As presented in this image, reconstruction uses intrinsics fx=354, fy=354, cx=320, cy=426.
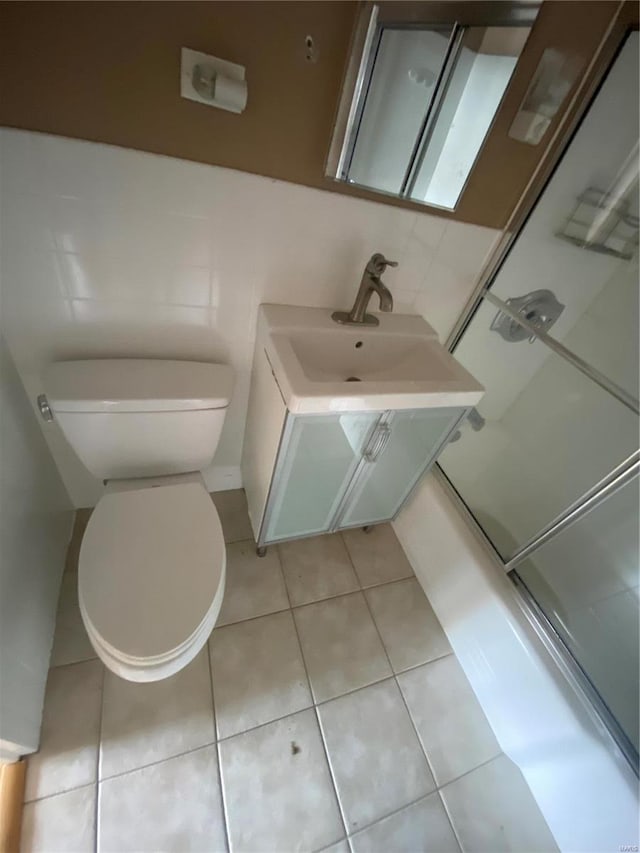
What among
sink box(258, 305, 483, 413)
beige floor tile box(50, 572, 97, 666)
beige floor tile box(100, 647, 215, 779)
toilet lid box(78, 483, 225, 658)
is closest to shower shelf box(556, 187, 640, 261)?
sink box(258, 305, 483, 413)

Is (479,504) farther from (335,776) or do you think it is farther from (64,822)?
(64,822)

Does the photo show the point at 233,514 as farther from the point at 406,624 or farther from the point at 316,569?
the point at 406,624

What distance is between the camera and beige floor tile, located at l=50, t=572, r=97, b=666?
107 cm

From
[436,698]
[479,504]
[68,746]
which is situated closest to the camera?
[68,746]

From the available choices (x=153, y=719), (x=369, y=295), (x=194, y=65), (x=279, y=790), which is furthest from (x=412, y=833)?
(x=194, y=65)

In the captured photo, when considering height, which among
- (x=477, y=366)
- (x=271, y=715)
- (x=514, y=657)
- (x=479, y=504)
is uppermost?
(x=477, y=366)

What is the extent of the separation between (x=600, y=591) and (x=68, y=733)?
73.9 inches

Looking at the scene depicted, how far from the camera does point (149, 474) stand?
108cm

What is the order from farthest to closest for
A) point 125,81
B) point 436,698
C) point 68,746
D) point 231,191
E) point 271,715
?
1. point 436,698
2. point 271,715
3. point 68,746
4. point 231,191
5. point 125,81

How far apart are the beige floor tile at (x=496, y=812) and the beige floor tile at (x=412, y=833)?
0.13 ft

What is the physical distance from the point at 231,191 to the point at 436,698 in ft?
5.37

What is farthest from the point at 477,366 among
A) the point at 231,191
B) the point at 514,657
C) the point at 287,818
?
the point at 287,818

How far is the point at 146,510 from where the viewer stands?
0.95 metres

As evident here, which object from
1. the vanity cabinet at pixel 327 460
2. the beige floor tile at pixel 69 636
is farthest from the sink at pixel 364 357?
the beige floor tile at pixel 69 636
